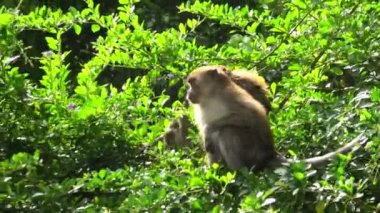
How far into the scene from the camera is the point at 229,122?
461cm

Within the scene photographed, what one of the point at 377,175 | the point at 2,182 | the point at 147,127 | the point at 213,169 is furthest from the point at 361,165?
the point at 2,182

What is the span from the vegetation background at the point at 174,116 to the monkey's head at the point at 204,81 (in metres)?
0.08

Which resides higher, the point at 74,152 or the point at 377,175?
the point at 74,152

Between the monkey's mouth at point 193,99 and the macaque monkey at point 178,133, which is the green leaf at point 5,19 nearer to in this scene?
the macaque monkey at point 178,133

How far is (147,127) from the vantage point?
13.5ft

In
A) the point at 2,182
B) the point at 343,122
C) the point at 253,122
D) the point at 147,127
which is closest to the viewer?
the point at 2,182

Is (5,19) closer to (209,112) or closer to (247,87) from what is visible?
(209,112)

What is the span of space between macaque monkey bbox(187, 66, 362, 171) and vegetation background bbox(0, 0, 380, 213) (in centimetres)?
8

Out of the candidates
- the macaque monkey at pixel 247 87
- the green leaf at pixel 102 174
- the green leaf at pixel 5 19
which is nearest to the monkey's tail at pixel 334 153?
the green leaf at pixel 102 174

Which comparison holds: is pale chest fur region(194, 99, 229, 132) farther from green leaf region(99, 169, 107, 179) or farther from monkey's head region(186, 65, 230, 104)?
green leaf region(99, 169, 107, 179)

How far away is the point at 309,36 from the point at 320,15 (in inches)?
4.7

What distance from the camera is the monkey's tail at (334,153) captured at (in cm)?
347

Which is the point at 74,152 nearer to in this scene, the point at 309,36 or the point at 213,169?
the point at 213,169

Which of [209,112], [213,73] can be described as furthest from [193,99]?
[213,73]
